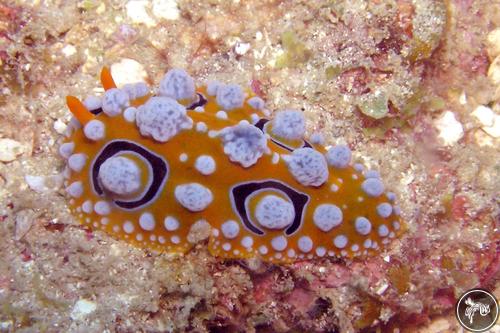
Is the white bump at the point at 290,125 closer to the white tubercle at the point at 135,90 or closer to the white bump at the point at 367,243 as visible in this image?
the white bump at the point at 367,243

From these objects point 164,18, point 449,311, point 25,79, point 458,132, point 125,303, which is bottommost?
point 449,311

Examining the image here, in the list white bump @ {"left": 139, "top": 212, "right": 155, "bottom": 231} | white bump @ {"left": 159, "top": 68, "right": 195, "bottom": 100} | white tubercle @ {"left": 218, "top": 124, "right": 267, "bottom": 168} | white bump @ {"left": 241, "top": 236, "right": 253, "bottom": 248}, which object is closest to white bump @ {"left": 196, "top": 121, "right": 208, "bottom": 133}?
white tubercle @ {"left": 218, "top": 124, "right": 267, "bottom": 168}

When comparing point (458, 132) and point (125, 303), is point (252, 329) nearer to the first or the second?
point (125, 303)

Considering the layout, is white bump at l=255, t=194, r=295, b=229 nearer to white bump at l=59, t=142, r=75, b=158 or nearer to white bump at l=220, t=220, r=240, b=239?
white bump at l=220, t=220, r=240, b=239

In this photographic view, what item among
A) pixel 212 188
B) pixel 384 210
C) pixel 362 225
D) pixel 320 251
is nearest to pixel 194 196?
pixel 212 188

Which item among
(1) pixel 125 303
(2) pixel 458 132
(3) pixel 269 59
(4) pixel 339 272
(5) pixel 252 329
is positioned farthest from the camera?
(2) pixel 458 132

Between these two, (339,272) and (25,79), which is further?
(25,79)

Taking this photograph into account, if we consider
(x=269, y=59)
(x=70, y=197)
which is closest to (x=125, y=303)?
(x=70, y=197)

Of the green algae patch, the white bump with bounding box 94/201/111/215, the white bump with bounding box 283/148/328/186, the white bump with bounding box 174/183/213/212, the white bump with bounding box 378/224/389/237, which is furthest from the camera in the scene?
the green algae patch
